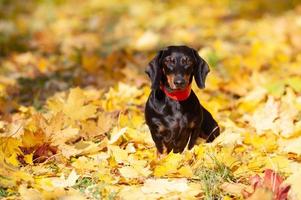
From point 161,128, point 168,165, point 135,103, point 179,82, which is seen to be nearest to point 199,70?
point 179,82

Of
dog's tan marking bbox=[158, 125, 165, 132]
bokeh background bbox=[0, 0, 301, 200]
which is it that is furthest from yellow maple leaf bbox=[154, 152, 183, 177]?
dog's tan marking bbox=[158, 125, 165, 132]

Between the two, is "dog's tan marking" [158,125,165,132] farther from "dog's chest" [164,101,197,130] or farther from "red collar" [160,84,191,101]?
"red collar" [160,84,191,101]

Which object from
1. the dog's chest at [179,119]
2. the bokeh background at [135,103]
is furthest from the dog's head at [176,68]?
the bokeh background at [135,103]

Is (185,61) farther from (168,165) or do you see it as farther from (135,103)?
(135,103)

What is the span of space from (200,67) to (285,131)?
0.72 meters

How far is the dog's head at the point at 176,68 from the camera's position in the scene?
3.59 metres

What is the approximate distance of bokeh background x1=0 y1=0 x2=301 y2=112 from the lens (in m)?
5.72

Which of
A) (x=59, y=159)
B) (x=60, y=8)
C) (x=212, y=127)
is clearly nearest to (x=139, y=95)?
(x=212, y=127)

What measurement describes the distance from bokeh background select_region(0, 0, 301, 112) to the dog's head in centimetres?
129

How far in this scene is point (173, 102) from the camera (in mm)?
3750

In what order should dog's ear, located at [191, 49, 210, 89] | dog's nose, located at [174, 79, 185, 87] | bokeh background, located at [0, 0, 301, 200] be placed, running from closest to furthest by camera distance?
bokeh background, located at [0, 0, 301, 200] → dog's nose, located at [174, 79, 185, 87] → dog's ear, located at [191, 49, 210, 89]

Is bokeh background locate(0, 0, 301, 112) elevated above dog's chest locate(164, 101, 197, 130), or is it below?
above

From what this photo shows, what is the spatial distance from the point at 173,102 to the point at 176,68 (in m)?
0.23

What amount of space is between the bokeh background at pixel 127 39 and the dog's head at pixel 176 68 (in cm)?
129
